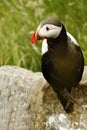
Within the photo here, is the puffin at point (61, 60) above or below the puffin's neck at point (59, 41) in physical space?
below

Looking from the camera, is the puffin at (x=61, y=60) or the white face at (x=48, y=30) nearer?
the white face at (x=48, y=30)

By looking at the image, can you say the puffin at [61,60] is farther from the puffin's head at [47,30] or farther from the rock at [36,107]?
the rock at [36,107]

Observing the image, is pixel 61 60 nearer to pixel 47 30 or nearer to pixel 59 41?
pixel 59 41

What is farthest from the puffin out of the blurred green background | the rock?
Answer: the blurred green background

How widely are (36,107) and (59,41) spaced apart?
0.47 m

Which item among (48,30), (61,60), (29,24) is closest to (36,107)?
(61,60)

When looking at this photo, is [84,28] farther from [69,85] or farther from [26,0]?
[69,85]

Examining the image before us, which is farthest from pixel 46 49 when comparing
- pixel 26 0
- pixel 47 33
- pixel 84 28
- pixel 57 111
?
pixel 26 0

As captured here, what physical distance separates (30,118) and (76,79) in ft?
1.25

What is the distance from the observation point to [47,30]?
3.04m

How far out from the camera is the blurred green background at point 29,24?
202 inches

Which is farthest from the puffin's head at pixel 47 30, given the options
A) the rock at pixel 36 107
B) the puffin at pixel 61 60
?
the rock at pixel 36 107

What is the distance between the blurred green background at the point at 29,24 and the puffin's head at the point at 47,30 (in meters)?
1.90

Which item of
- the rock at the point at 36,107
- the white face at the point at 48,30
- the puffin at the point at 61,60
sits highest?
the white face at the point at 48,30
